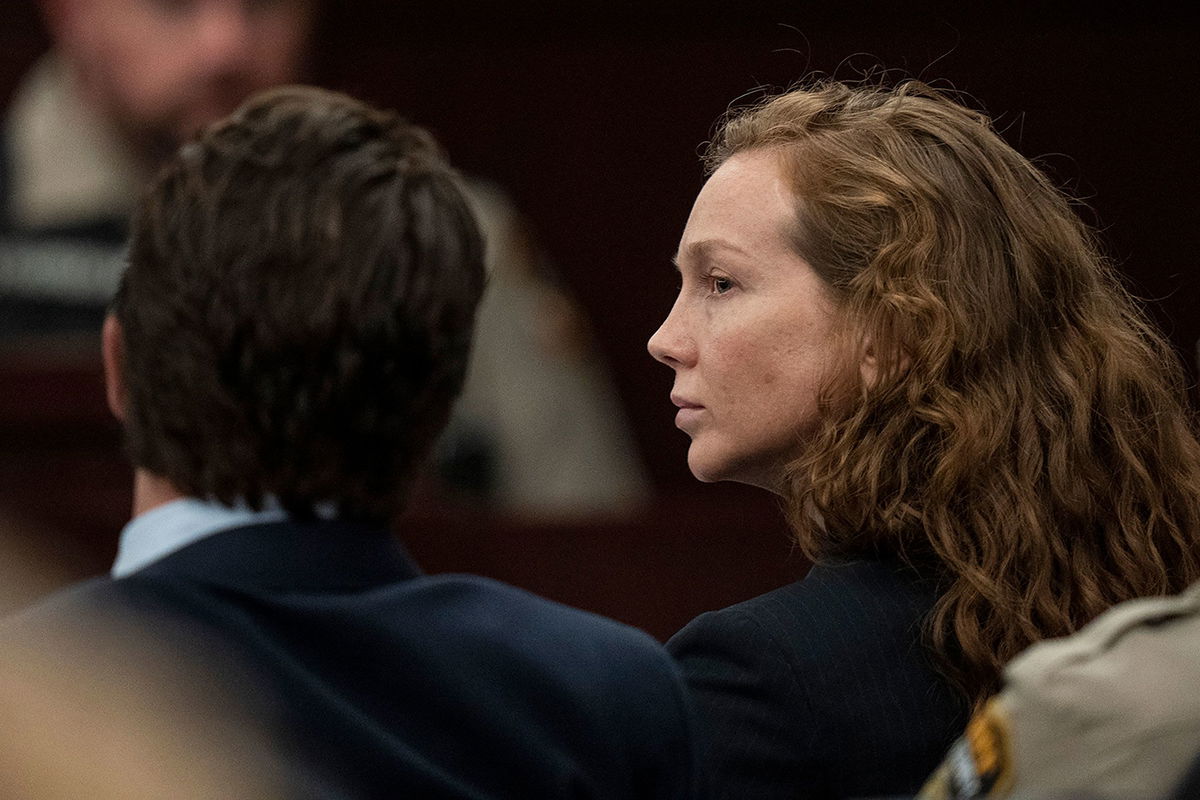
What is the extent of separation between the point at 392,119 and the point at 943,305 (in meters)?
0.58

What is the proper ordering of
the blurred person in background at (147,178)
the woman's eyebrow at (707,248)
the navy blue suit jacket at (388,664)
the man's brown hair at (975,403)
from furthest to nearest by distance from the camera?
the blurred person in background at (147,178)
the woman's eyebrow at (707,248)
the man's brown hair at (975,403)
the navy blue suit jacket at (388,664)

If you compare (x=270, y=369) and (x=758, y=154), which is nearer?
(x=270, y=369)

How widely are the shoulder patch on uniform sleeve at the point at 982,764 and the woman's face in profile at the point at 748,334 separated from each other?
61 cm

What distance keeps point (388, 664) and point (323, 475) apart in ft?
0.46

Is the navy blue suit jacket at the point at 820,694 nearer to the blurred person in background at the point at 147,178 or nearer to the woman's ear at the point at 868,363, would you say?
the woman's ear at the point at 868,363

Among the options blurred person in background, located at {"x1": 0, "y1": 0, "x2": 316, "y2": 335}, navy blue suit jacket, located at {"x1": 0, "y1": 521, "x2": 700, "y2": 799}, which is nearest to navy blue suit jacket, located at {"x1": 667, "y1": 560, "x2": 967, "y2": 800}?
navy blue suit jacket, located at {"x1": 0, "y1": 521, "x2": 700, "y2": 799}

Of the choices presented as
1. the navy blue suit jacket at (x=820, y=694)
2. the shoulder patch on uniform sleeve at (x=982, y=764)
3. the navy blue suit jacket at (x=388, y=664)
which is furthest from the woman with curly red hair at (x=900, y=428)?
the shoulder patch on uniform sleeve at (x=982, y=764)

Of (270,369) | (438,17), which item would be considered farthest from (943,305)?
(438,17)

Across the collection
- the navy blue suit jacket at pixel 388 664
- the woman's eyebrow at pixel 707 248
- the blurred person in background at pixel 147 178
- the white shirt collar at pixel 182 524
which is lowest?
the blurred person in background at pixel 147 178

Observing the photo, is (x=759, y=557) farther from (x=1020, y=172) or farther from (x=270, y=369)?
(x=270, y=369)

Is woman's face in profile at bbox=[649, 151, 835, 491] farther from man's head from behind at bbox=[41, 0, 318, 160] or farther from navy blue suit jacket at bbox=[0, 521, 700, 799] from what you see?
A: man's head from behind at bbox=[41, 0, 318, 160]

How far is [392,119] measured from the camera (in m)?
1.21

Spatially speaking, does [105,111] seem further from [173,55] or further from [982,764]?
[982,764]

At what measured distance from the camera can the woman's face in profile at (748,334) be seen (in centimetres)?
156
